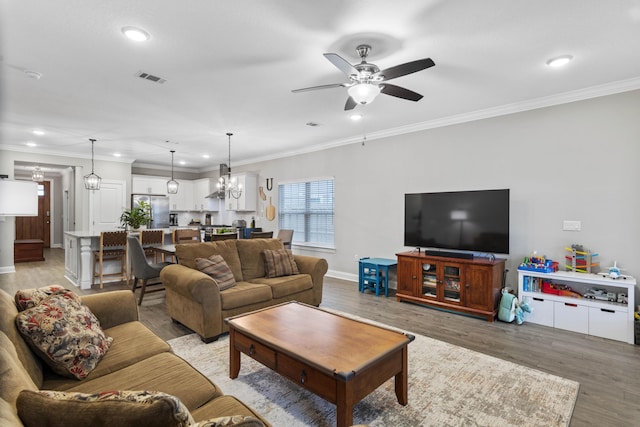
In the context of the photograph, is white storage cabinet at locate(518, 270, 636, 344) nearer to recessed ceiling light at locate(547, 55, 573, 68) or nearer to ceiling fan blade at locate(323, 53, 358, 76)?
recessed ceiling light at locate(547, 55, 573, 68)

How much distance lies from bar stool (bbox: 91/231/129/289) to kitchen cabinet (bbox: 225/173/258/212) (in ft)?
9.60

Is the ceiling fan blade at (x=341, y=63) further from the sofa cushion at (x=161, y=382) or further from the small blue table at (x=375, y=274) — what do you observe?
the small blue table at (x=375, y=274)

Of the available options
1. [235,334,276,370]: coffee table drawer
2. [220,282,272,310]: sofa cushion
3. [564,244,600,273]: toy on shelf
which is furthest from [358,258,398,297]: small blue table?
[235,334,276,370]: coffee table drawer

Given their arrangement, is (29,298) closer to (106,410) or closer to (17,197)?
(17,197)

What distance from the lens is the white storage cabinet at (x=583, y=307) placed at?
3.31m

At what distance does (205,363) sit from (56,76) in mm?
3293

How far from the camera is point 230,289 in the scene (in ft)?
11.8

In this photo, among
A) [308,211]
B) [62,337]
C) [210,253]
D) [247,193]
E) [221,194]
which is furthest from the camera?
[221,194]

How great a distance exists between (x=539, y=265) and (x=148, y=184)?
903cm

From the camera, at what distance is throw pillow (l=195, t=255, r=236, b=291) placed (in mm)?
3586

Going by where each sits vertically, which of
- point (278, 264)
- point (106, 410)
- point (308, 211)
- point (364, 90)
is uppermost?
point (364, 90)

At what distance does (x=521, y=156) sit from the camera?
4.17 metres

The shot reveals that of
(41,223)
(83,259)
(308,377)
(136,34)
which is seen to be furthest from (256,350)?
(41,223)

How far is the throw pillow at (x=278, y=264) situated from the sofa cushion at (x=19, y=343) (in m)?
2.68
